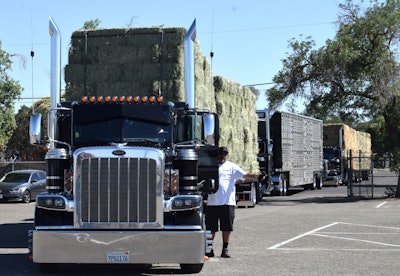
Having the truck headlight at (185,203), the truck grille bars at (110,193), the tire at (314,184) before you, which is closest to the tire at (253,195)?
the tire at (314,184)

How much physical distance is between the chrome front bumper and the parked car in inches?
880

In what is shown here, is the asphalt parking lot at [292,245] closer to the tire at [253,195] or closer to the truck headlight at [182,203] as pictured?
the tire at [253,195]

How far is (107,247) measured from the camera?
1020 centimetres

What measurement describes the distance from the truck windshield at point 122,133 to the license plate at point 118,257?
6.36ft

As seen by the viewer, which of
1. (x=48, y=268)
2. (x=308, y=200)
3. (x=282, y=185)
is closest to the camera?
(x=48, y=268)

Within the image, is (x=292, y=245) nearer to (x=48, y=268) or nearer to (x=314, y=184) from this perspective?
Answer: (x=48, y=268)

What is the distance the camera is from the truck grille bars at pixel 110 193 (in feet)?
34.1

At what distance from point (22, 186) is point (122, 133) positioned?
21.8 metres

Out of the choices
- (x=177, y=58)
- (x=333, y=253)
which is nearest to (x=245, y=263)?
(x=333, y=253)

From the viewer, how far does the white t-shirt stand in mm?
13250

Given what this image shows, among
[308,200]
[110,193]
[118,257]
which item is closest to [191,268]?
[118,257]

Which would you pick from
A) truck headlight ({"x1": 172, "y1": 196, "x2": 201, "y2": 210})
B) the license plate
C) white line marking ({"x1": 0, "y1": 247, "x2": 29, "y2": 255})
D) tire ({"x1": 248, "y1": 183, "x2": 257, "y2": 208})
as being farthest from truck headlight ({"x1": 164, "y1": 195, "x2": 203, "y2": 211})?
tire ({"x1": 248, "y1": 183, "x2": 257, "y2": 208})

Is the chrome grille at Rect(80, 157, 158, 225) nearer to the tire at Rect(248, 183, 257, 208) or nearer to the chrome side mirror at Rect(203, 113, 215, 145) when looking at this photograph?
the chrome side mirror at Rect(203, 113, 215, 145)

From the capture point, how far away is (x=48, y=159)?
11.1 metres
